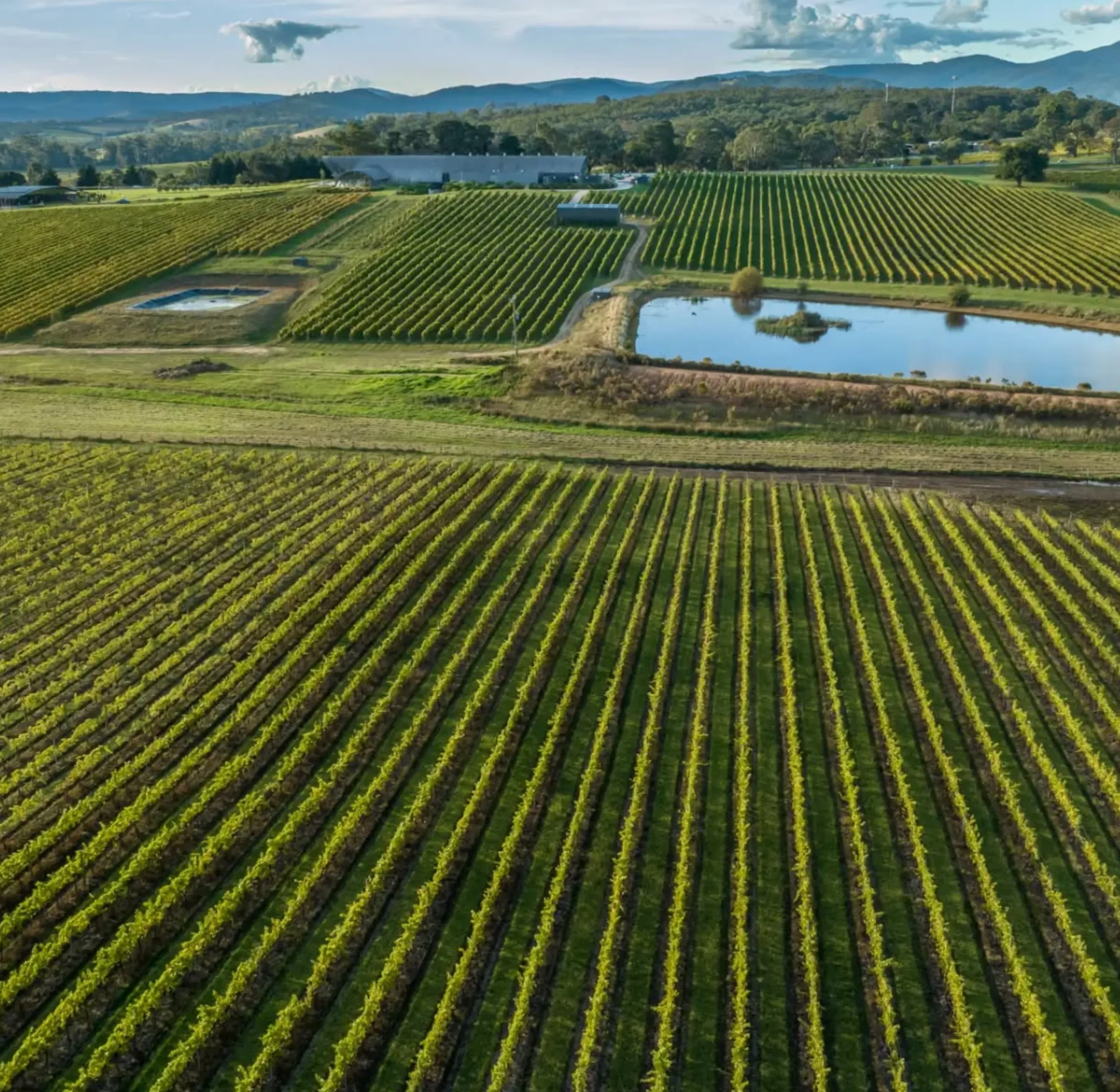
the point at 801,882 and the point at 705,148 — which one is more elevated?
the point at 705,148

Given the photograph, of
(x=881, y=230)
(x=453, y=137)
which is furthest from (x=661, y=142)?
(x=881, y=230)

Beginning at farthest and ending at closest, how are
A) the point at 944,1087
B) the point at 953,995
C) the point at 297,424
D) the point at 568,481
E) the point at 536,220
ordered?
the point at 536,220 → the point at 297,424 → the point at 568,481 → the point at 953,995 → the point at 944,1087

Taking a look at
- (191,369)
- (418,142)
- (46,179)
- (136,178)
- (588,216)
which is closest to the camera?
(191,369)

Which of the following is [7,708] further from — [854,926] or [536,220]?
[536,220]

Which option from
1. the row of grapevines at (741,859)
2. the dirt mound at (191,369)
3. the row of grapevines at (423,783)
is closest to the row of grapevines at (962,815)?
the row of grapevines at (741,859)

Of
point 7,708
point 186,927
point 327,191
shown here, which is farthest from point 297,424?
point 327,191

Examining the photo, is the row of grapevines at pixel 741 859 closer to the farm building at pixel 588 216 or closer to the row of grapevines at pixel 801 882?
the row of grapevines at pixel 801 882

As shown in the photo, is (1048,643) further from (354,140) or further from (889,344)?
(354,140)
